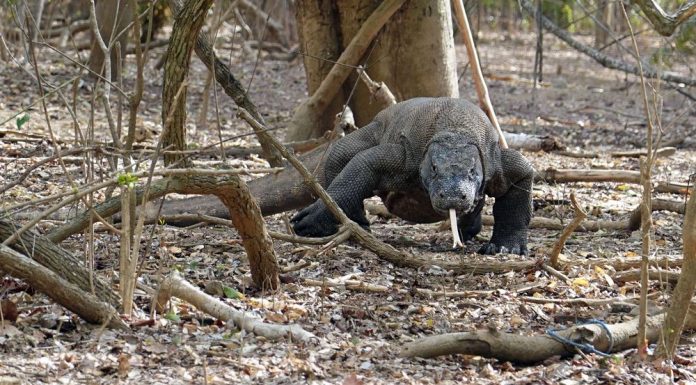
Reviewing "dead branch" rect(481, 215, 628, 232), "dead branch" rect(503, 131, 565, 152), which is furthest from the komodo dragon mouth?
"dead branch" rect(503, 131, 565, 152)

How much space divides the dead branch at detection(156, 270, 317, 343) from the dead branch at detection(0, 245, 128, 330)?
27cm

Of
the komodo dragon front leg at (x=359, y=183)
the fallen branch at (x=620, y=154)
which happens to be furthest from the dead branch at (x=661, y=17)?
the fallen branch at (x=620, y=154)

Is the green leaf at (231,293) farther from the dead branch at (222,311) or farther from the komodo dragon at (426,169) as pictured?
the komodo dragon at (426,169)

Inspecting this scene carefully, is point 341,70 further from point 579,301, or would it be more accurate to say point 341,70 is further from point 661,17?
Answer: point 579,301

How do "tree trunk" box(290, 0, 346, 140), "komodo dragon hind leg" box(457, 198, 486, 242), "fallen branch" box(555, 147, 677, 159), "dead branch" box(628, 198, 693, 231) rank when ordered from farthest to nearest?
"fallen branch" box(555, 147, 677, 159), "tree trunk" box(290, 0, 346, 140), "dead branch" box(628, 198, 693, 231), "komodo dragon hind leg" box(457, 198, 486, 242)

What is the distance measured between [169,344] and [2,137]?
4.69m

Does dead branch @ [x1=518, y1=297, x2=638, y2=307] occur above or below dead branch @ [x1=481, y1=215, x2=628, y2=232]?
above

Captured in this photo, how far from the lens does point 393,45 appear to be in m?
7.76

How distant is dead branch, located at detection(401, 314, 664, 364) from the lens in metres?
3.69

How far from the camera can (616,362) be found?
12.5ft

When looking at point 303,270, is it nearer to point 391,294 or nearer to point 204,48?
point 391,294

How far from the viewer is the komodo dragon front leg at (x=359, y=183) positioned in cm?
595

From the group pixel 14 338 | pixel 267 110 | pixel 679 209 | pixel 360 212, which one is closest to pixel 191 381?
pixel 14 338

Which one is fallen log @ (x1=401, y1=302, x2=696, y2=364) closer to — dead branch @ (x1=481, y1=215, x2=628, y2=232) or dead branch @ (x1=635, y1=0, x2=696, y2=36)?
dead branch @ (x1=635, y1=0, x2=696, y2=36)
